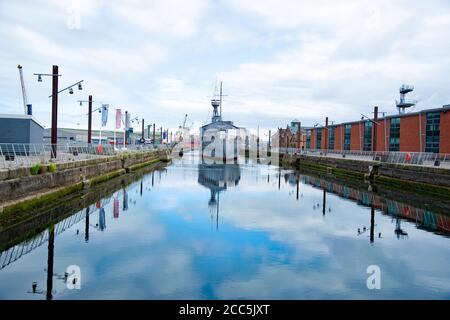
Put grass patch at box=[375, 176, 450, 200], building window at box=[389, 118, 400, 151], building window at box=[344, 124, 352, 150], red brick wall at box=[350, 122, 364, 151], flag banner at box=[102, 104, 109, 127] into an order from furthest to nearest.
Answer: building window at box=[344, 124, 352, 150] < red brick wall at box=[350, 122, 364, 151] < building window at box=[389, 118, 400, 151] < flag banner at box=[102, 104, 109, 127] < grass patch at box=[375, 176, 450, 200]

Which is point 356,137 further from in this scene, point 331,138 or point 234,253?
point 234,253

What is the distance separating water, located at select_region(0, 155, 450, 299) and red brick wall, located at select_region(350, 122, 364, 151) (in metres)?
49.1

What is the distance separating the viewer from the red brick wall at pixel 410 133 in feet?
183

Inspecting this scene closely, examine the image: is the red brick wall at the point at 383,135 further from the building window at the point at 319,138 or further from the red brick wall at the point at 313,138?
the red brick wall at the point at 313,138

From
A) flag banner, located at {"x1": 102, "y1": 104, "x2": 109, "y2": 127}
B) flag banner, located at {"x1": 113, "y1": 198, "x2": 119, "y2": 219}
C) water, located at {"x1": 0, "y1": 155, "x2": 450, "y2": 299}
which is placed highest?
flag banner, located at {"x1": 102, "y1": 104, "x2": 109, "y2": 127}

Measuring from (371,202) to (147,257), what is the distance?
21.2 meters

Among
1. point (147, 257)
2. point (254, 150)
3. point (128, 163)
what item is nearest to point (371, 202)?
point (147, 257)

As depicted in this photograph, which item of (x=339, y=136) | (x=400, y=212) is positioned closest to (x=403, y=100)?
(x=339, y=136)

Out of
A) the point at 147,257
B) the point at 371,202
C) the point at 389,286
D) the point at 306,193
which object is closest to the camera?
the point at 389,286

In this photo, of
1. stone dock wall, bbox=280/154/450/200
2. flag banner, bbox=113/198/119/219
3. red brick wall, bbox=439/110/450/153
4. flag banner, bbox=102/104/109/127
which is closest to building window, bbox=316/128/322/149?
stone dock wall, bbox=280/154/450/200

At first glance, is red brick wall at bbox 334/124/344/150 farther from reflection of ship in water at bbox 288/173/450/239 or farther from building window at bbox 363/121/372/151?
reflection of ship in water at bbox 288/173/450/239

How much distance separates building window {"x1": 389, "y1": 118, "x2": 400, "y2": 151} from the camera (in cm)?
6141
